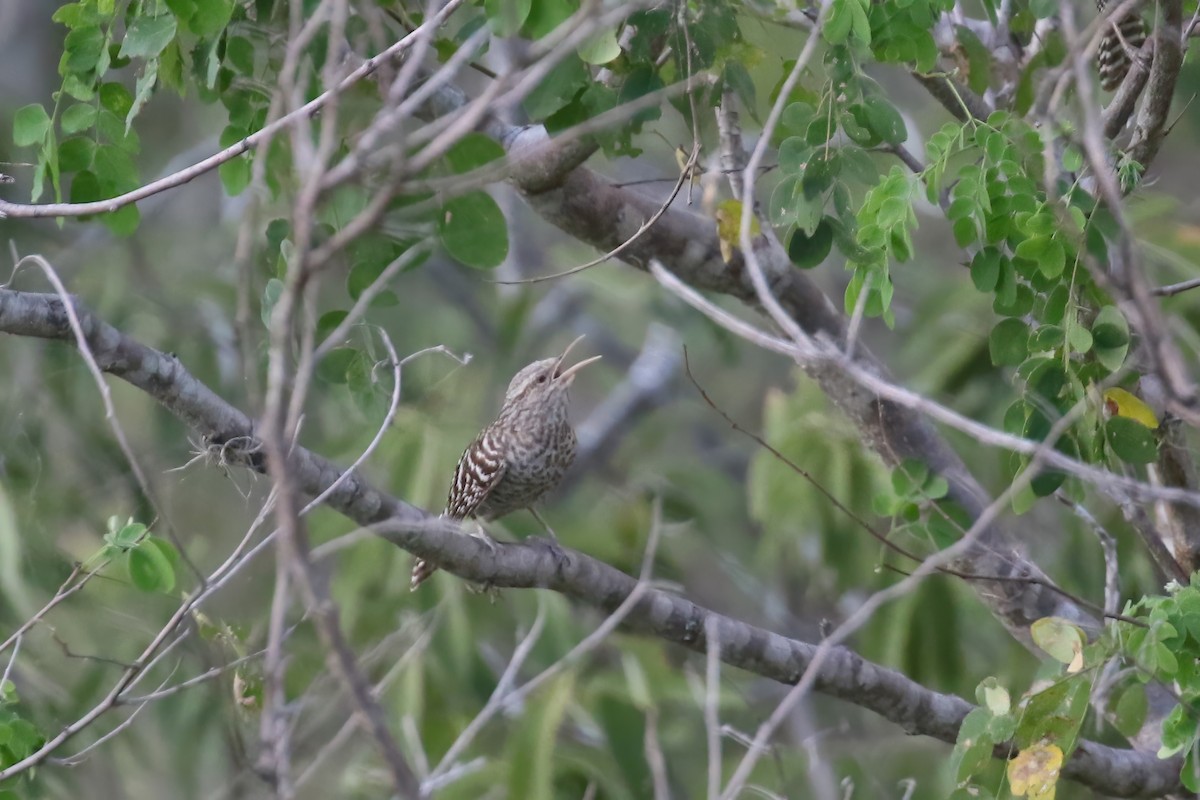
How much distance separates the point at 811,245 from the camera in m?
3.33

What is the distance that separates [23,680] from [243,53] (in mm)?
2777

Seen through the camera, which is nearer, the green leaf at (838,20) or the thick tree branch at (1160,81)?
the green leaf at (838,20)

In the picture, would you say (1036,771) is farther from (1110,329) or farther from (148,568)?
(148,568)

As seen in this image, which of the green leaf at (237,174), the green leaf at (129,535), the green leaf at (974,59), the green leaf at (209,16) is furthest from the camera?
the green leaf at (974,59)

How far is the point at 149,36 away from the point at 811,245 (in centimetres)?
166

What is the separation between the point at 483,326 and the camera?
382 inches

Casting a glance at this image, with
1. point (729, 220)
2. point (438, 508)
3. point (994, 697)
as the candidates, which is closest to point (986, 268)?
point (729, 220)

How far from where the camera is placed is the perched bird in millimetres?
5008

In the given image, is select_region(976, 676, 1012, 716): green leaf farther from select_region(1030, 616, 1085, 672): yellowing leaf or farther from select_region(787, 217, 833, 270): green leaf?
select_region(787, 217, 833, 270): green leaf

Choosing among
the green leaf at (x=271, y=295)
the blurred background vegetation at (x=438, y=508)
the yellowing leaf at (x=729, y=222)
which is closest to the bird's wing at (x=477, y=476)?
the blurred background vegetation at (x=438, y=508)

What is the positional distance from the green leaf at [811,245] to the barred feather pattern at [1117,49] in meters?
1.05

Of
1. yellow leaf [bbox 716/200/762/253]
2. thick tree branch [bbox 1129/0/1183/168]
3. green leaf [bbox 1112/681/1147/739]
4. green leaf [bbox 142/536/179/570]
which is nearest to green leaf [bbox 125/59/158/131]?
green leaf [bbox 142/536/179/570]

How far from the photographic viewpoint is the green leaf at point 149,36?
3160 mm

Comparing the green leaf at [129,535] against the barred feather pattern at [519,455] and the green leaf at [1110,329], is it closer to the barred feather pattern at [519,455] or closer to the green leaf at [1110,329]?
the barred feather pattern at [519,455]
